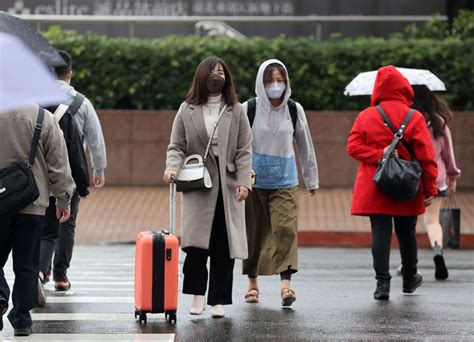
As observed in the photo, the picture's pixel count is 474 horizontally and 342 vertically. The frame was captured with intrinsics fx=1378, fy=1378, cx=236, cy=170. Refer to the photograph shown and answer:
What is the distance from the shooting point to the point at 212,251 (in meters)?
9.24

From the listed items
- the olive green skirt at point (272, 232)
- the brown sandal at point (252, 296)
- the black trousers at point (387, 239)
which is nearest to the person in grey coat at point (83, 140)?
the olive green skirt at point (272, 232)

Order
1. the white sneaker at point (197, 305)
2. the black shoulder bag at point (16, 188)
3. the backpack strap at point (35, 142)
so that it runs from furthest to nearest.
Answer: the white sneaker at point (197, 305) → the backpack strap at point (35, 142) → the black shoulder bag at point (16, 188)

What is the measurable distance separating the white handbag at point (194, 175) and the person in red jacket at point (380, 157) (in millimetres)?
1570

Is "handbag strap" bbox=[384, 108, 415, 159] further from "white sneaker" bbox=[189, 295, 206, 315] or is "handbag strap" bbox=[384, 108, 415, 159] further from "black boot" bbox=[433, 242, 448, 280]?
"black boot" bbox=[433, 242, 448, 280]

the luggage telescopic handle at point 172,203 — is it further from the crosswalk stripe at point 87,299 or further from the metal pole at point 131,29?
the metal pole at point 131,29

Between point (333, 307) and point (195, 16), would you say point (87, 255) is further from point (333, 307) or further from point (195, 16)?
point (195, 16)

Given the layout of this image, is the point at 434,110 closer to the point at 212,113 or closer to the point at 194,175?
the point at 212,113

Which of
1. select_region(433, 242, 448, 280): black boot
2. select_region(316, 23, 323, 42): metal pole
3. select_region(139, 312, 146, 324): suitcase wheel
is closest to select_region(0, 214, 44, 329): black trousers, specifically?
select_region(139, 312, 146, 324): suitcase wheel

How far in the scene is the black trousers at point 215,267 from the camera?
9.17 m

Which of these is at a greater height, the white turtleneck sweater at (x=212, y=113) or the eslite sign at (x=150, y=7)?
the white turtleneck sweater at (x=212, y=113)

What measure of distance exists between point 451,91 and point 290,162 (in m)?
10.9

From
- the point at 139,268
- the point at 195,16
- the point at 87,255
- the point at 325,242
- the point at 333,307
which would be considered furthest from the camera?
the point at 195,16

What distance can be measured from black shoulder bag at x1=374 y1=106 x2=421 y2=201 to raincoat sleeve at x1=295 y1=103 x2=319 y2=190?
0.48 metres

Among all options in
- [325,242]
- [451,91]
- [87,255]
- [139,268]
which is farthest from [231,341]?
[451,91]
